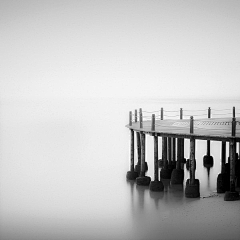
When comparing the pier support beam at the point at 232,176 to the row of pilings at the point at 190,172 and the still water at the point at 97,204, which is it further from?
the still water at the point at 97,204

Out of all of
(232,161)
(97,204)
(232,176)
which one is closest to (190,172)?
(232,176)

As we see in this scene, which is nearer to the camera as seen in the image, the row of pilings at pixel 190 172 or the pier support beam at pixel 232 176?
the pier support beam at pixel 232 176

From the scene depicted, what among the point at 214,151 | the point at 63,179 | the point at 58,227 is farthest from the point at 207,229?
the point at 214,151

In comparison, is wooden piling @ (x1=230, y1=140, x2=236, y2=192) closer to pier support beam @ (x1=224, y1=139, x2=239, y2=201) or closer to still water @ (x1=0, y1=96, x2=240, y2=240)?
pier support beam @ (x1=224, y1=139, x2=239, y2=201)

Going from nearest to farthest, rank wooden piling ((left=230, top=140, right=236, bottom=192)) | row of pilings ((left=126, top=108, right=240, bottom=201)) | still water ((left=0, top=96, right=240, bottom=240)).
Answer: still water ((left=0, top=96, right=240, bottom=240)) → wooden piling ((left=230, top=140, right=236, bottom=192)) → row of pilings ((left=126, top=108, right=240, bottom=201))

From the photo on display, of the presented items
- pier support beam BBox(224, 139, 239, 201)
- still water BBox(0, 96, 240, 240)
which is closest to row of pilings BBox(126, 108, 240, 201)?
pier support beam BBox(224, 139, 239, 201)

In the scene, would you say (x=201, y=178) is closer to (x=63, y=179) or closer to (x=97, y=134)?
(x=63, y=179)

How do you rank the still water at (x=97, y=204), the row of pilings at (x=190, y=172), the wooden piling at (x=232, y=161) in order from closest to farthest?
the still water at (x=97, y=204) → the wooden piling at (x=232, y=161) → the row of pilings at (x=190, y=172)

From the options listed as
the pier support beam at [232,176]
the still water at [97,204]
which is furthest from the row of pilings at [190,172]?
the still water at [97,204]

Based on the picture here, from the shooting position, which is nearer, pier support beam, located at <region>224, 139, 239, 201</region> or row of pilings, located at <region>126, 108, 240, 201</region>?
pier support beam, located at <region>224, 139, 239, 201</region>

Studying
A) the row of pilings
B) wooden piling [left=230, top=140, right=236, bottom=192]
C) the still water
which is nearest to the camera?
the still water

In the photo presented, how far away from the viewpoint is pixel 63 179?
81.7ft

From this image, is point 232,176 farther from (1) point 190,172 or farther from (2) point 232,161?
(1) point 190,172

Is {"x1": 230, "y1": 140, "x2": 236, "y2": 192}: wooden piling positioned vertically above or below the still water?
above
